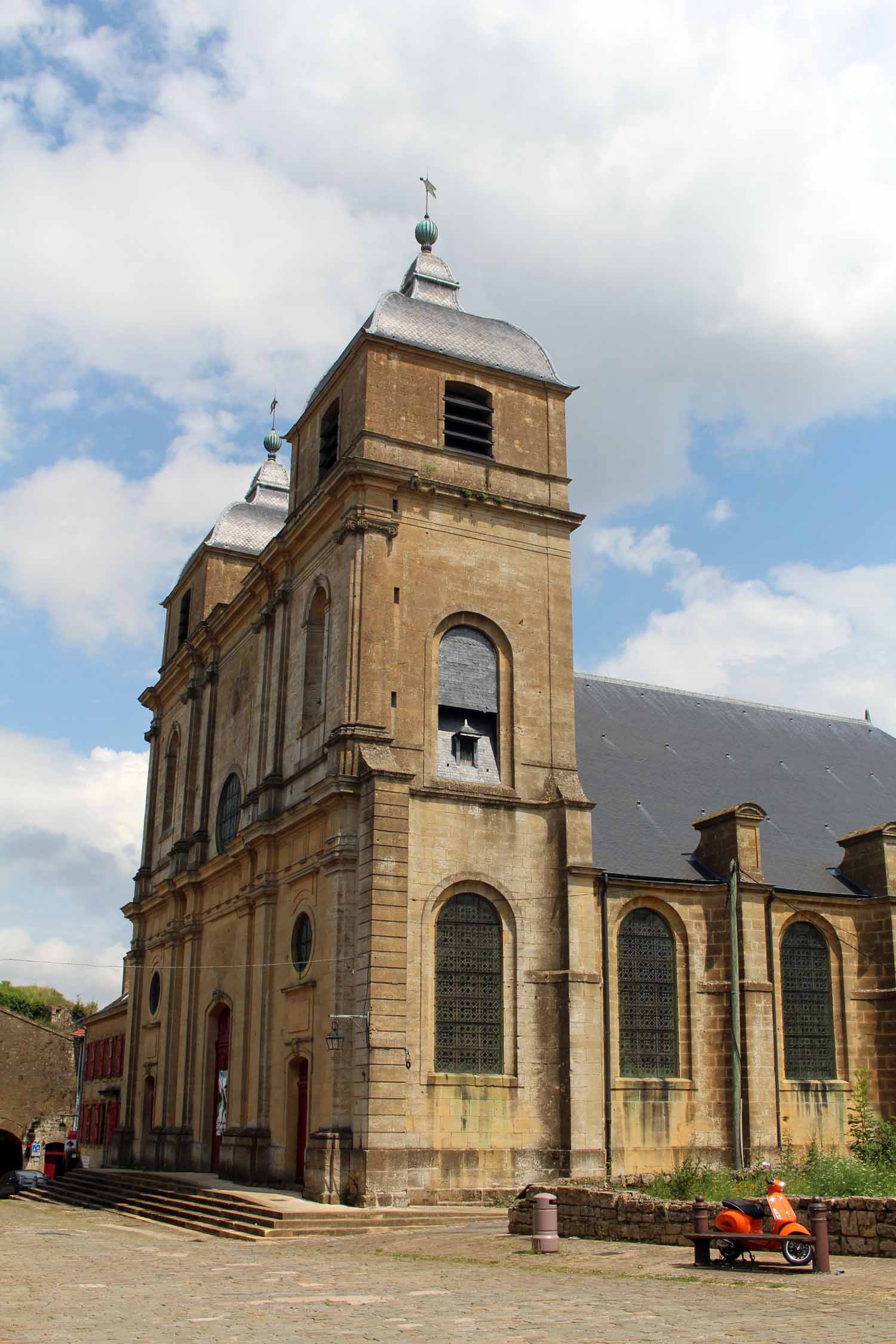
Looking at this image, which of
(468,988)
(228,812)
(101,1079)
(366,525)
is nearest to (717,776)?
(468,988)

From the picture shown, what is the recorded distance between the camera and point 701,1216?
1343 cm

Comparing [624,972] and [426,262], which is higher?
[426,262]

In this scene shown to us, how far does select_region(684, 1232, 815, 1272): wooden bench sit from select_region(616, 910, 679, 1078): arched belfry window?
422 inches

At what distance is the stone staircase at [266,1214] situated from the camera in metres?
18.8

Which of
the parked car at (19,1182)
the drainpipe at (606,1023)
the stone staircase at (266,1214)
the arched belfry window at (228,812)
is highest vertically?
the arched belfry window at (228,812)

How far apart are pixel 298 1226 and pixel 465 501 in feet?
45.3

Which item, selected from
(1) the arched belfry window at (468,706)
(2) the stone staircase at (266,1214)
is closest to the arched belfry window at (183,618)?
(1) the arched belfry window at (468,706)

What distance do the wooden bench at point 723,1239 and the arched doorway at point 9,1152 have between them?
1511 inches

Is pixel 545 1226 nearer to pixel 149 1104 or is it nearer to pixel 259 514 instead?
pixel 149 1104

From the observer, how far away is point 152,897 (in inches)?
1393

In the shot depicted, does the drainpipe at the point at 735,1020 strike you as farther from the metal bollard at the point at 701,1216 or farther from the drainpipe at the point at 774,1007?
the metal bollard at the point at 701,1216

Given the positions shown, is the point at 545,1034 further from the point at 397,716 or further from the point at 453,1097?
the point at 397,716

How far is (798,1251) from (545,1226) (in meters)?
3.48

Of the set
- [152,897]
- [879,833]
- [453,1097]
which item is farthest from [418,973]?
[152,897]
